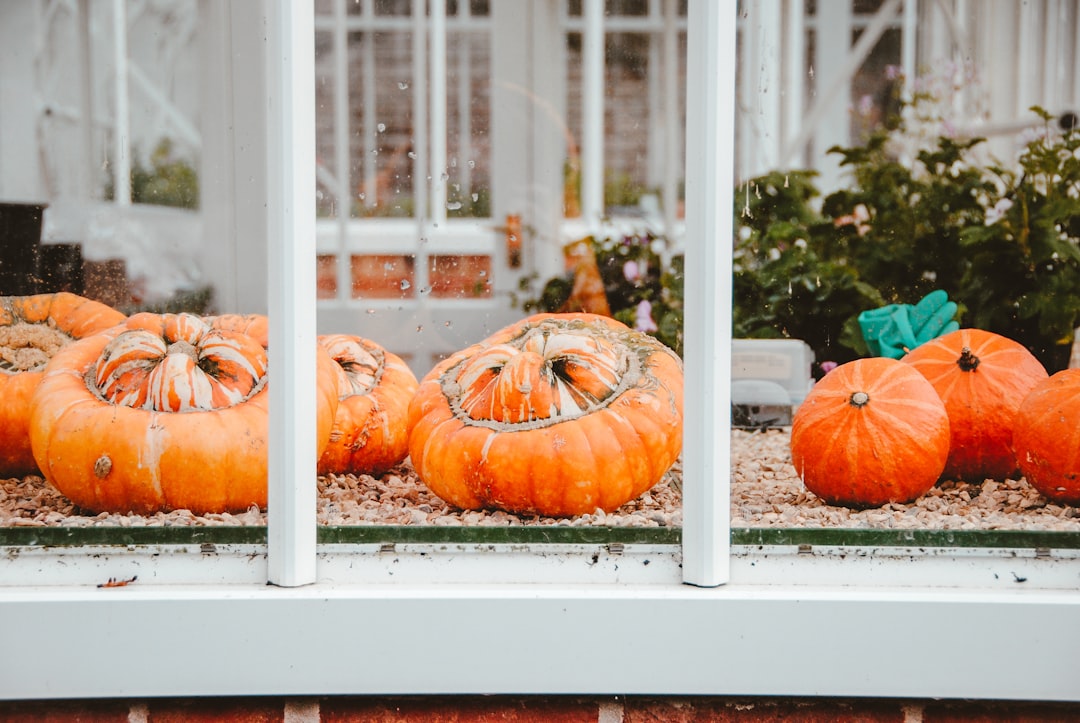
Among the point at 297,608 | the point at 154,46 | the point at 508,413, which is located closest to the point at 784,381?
the point at 508,413

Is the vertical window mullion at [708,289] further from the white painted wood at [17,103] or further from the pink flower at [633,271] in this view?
the white painted wood at [17,103]

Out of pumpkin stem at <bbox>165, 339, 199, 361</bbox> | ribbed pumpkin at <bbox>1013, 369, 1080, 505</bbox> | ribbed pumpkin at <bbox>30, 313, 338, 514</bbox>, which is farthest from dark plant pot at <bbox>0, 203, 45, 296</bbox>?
ribbed pumpkin at <bbox>1013, 369, 1080, 505</bbox>

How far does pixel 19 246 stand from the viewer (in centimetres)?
183

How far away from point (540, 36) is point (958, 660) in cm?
207

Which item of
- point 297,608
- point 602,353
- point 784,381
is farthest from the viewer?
point 784,381

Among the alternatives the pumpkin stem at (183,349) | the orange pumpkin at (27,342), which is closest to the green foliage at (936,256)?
the pumpkin stem at (183,349)

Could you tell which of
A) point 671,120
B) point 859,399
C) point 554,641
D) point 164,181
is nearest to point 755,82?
point 671,120

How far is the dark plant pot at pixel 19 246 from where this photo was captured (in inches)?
68.6

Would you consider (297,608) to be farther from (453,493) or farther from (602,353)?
(602,353)

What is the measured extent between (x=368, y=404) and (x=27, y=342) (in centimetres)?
64

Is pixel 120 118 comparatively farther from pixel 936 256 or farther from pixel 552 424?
pixel 936 256

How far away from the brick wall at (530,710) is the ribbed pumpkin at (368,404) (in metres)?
0.49

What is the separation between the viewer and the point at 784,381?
2.03 m

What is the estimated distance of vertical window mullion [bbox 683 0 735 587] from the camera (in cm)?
137
